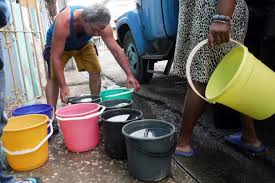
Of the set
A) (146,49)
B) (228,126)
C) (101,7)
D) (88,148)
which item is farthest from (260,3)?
(146,49)

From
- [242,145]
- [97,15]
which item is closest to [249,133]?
[242,145]

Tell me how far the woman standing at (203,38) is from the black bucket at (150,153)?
0.99ft

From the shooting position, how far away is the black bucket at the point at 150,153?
1.84m

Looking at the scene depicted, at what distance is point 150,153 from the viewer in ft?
6.03

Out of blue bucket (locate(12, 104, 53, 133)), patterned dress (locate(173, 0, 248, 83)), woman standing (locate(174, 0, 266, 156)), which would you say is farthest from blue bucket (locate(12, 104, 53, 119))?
patterned dress (locate(173, 0, 248, 83))

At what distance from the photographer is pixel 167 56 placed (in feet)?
12.4

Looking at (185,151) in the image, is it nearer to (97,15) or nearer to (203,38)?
(203,38)

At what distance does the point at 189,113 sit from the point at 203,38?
556 millimetres

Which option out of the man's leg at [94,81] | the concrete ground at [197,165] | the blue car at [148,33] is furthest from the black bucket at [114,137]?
the blue car at [148,33]

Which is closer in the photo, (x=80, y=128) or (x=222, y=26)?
(x=222, y=26)

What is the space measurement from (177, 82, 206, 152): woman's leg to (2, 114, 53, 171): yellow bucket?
105 centimetres

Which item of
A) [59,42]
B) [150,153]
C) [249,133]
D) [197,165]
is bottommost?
[197,165]

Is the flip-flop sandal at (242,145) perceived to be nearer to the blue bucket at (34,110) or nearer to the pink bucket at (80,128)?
the pink bucket at (80,128)

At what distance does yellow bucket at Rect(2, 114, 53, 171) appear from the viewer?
83.0 inches
